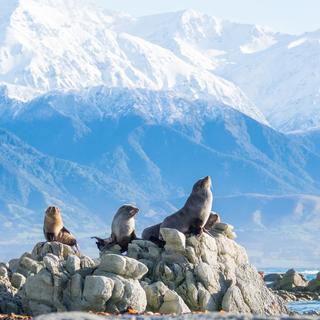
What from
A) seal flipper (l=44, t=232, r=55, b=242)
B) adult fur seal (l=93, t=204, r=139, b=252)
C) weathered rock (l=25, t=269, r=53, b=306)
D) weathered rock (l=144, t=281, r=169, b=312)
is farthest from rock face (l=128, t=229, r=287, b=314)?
seal flipper (l=44, t=232, r=55, b=242)

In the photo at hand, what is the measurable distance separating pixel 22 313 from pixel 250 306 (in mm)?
6892

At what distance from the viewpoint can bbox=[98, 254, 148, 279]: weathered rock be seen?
Answer: 3297 cm

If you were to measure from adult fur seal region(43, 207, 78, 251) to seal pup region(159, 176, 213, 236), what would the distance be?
161 inches

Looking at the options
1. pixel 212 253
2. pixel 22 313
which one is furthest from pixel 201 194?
pixel 22 313

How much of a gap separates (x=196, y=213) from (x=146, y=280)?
265 centimetres

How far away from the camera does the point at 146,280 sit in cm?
3525

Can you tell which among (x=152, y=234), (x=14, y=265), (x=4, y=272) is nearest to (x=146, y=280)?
(x=152, y=234)

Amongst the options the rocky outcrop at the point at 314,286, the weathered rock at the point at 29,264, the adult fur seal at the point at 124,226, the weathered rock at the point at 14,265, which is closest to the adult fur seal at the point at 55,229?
the weathered rock at the point at 29,264

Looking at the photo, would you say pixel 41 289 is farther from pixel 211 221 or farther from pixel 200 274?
pixel 211 221

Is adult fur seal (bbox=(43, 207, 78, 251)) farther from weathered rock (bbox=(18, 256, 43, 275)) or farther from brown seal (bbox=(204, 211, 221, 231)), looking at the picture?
brown seal (bbox=(204, 211, 221, 231))

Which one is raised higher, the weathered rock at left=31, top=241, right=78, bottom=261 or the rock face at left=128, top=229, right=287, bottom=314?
the weathered rock at left=31, top=241, right=78, bottom=261

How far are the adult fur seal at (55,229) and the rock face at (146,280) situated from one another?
66 cm

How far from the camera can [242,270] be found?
3797 centimetres

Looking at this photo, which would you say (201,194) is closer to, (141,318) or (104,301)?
(104,301)
